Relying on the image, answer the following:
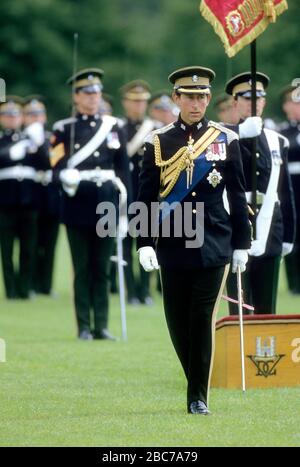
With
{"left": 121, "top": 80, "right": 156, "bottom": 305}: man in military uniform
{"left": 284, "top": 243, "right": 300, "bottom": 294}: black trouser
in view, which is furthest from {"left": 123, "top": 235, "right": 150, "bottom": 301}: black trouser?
{"left": 284, "top": 243, "right": 300, "bottom": 294}: black trouser

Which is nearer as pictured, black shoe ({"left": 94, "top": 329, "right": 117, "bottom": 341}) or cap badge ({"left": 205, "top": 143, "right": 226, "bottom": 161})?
cap badge ({"left": 205, "top": 143, "right": 226, "bottom": 161})

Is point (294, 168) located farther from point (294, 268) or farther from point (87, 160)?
point (87, 160)

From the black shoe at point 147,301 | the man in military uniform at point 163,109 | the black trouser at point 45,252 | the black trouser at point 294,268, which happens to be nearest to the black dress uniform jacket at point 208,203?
the black shoe at point 147,301

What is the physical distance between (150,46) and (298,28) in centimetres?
1298

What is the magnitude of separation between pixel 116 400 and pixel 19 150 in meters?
9.15

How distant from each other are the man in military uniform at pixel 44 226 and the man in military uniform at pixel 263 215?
26.8 ft

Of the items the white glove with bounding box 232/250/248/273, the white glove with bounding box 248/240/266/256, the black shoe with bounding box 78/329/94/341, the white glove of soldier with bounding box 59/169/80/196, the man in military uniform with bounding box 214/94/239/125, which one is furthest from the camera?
the man in military uniform with bounding box 214/94/239/125

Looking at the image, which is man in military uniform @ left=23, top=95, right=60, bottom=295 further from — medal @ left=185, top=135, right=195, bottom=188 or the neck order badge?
medal @ left=185, top=135, right=195, bottom=188

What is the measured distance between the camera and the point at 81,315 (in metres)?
15.1

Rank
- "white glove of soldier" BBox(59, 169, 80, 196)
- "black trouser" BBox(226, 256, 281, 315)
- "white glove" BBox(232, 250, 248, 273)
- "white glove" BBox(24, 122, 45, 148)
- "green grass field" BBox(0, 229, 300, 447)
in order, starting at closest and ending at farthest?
"green grass field" BBox(0, 229, 300, 447), "white glove" BBox(232, 250, 248, 273), "black trouser" BBox(226, 256, 281, 315), "white glove of soldier" BBox(59, 169, 80, 196), "white glove" BBox(24, 122, 45, 148)

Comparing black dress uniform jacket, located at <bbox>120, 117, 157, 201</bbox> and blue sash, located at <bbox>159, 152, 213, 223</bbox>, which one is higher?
black dress uniform jacket, located at <bbox>120, 117, 157, 201</bbox>

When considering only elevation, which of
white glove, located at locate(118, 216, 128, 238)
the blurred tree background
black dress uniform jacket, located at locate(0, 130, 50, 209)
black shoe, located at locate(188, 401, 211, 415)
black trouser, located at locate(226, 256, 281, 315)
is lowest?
black shoe, located at locate(188, 401, 211, 415)

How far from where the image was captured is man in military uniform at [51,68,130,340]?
15.0m

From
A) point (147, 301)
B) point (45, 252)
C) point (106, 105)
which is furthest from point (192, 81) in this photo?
point (45, 252)
